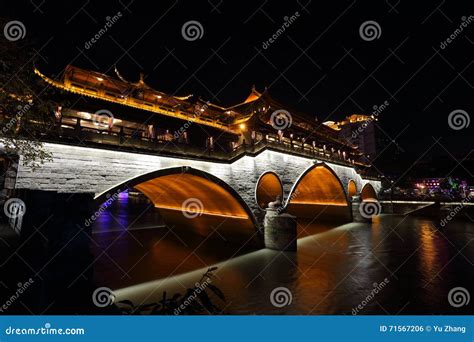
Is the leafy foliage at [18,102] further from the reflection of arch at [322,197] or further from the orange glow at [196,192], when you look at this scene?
the reflection of arch at [322,197]

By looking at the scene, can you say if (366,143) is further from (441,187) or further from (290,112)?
(290,112)

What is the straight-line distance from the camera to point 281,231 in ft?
41.5

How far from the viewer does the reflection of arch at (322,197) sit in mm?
23250

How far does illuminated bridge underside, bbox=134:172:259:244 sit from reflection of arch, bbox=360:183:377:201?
23.9 m

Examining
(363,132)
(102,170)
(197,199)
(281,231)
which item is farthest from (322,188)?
(363,132)

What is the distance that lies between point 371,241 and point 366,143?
51491mm

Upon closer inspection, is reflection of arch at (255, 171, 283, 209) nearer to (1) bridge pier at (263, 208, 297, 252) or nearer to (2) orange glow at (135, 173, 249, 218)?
(2) orange glow at (135, 173, 249, 218)

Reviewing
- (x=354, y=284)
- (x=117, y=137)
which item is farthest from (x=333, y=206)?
(x=117, y=137)

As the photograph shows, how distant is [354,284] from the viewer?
28.5 feet

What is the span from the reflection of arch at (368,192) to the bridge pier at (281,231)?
23100mm

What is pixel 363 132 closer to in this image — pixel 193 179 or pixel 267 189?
pixel 267 189

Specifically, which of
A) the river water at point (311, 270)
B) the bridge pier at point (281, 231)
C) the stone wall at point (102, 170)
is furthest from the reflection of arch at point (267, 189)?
the bridge pier at point (281, 231)

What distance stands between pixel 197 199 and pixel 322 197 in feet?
53.5

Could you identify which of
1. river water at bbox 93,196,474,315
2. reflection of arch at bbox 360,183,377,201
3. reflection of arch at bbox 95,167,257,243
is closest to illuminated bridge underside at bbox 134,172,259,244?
reflection of arch at bbox 95,167,257,243
